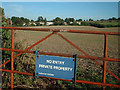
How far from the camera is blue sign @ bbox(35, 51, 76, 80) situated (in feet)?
10.3

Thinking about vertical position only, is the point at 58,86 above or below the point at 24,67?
below

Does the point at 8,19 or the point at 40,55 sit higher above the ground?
the point at 8,19

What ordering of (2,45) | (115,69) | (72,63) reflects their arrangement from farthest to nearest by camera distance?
1. (115,69)
2. (2,45)
3. (72,63)

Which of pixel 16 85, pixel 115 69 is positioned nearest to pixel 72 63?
pixel 16 85

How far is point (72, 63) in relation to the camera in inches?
123

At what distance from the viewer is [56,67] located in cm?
321

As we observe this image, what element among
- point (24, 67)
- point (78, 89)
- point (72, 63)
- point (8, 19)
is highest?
point (8, 19)

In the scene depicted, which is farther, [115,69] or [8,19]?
[115,69]

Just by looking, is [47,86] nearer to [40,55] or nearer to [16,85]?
[16,85]

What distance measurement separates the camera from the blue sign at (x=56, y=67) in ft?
10.3

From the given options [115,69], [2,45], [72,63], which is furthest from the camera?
[115,69]

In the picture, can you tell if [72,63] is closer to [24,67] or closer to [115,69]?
[24,67]

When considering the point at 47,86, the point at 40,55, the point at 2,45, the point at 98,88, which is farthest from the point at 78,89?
the point at 2,45

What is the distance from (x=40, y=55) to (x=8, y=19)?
1.86 metres
